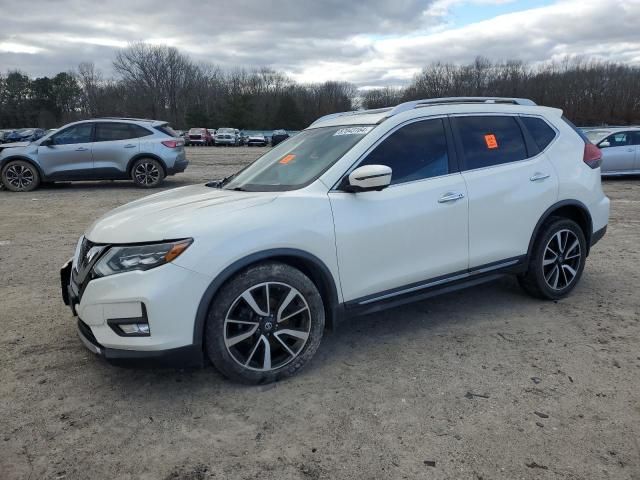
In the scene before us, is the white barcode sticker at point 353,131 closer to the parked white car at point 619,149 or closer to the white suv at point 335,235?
the white suv at point 335,235

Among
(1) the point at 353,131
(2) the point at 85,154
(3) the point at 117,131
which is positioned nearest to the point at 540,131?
(1) the point at 353,131

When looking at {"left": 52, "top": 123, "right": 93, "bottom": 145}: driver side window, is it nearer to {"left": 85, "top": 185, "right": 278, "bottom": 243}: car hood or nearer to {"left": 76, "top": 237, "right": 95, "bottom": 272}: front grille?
{"left": 85, "top": 185, "right": 278, "bottom": 243}: car hood

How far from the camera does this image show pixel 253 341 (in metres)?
3.21

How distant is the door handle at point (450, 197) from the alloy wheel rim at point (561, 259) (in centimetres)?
118

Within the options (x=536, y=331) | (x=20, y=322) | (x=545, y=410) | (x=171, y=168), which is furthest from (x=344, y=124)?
(x=171, y=168)

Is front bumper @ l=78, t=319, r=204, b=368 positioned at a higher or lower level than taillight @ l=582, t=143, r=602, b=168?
lower

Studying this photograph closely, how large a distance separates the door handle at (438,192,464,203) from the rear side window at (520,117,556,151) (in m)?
1.16

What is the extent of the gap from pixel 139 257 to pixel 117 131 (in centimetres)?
1062

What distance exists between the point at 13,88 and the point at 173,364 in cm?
10804

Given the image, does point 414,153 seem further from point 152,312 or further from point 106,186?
point 106,186

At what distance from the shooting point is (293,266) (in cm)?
338

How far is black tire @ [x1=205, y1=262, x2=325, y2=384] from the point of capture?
3.08 m

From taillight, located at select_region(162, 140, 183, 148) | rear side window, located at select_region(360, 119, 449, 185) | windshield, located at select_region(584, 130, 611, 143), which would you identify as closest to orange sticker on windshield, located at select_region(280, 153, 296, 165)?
rear side window, located at select_region(360, 119, 449, 185)

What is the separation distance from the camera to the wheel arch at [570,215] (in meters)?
4.46
